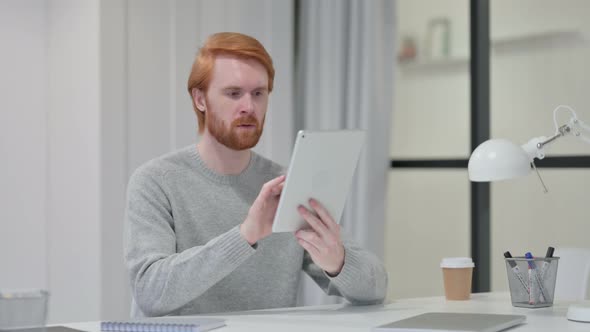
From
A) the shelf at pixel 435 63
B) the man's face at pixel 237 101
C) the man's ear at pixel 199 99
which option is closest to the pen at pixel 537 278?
the man's face at pixel 237 101

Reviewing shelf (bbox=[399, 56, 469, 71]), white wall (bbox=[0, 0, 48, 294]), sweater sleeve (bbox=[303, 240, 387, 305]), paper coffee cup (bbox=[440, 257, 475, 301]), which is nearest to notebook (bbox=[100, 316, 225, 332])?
sweater sleeve (bbox=[303, 240, 387, 305])

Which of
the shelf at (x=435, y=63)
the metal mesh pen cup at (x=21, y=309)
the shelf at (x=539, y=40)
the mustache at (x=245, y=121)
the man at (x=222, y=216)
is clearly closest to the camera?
the metal mesh pen cup at (x=21, y=309)

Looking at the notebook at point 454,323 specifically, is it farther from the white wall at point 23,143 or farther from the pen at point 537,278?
the white wall at point 23,143

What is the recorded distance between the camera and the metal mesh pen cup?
1480mm

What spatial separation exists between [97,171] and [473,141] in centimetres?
151

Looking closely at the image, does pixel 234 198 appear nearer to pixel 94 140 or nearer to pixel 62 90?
pixel 94 140

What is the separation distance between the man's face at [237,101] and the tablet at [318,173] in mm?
397

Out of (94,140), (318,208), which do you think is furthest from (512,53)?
(318,208)

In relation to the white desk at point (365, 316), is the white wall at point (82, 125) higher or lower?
higher

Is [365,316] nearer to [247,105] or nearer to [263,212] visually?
[263,212]

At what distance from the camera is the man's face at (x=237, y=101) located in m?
2.28

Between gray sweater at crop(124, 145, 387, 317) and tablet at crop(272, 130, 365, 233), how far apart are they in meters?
0.15

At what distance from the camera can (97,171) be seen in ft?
10.7

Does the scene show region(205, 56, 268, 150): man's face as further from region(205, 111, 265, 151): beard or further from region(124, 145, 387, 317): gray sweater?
region(124, 145, 387, 317): gray sweater
